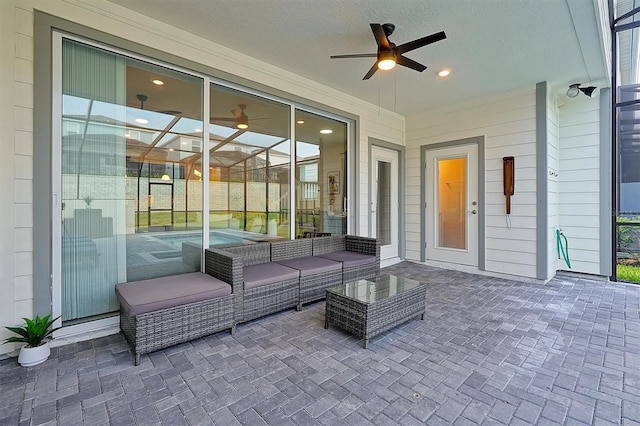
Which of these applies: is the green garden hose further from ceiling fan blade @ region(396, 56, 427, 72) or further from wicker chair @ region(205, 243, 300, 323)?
wicker chair @ region(205, 243, 300, 323)

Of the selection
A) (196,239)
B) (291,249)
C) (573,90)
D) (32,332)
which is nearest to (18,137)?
(32,332)

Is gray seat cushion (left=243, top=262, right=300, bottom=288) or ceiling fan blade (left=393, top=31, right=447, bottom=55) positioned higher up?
ceiling fan blade (left=393, top=31, right=447, bottom=55)

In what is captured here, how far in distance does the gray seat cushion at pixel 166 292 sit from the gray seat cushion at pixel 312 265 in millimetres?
915

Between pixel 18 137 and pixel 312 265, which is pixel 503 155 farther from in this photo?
pixel 18 137

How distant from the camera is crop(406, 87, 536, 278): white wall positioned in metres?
4.51

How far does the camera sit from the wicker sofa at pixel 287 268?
2.85m

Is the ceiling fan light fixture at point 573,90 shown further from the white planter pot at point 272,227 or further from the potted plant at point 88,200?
the potted plant at point 88,200

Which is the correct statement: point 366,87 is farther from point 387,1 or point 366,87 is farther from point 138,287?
point 138,287

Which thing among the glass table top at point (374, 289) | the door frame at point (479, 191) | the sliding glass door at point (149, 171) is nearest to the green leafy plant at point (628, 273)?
the door frame at point (479, 191)

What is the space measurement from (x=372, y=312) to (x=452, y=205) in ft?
12.4

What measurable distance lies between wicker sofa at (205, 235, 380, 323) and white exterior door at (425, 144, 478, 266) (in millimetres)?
2073

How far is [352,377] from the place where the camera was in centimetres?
203

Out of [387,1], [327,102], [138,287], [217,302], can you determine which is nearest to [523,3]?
[387,1]

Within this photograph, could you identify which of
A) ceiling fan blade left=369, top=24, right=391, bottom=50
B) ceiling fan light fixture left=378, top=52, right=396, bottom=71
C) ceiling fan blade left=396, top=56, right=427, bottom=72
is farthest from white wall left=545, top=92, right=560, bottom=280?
ceiling fan blade left=369, top=24, right=391, bottom=50
